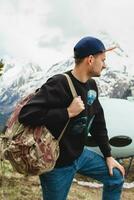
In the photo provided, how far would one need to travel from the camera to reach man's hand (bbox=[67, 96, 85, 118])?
534 cm

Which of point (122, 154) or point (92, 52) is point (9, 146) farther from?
point (122, 154)

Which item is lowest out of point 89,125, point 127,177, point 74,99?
point 127,177

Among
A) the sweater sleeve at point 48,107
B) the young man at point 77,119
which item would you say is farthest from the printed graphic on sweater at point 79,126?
the sweater sleeve at point 48,107

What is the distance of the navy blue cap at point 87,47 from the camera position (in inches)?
224

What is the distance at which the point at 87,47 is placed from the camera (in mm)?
5695

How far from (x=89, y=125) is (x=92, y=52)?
74 centimetres

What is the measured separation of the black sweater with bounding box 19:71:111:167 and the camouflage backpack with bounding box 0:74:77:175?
8 cm

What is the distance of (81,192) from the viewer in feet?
32.1

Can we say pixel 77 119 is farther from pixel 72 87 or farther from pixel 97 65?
pixel 97 65

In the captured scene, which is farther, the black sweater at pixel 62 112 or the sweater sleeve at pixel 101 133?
the sweater sleeve at pixel 101 133

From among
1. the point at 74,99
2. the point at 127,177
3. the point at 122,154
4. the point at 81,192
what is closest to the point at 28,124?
the point at 74,99

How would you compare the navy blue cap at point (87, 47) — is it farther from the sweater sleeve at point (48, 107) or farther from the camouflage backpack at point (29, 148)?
the camouflage backpack at point (29, 148)

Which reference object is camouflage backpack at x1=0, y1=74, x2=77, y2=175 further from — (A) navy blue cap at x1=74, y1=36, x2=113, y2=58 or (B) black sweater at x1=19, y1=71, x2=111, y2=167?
(A) navy blue cap at x1=74, y1=36, x2=113, y2=58

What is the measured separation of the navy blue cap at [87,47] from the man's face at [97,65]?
0.16 feet
